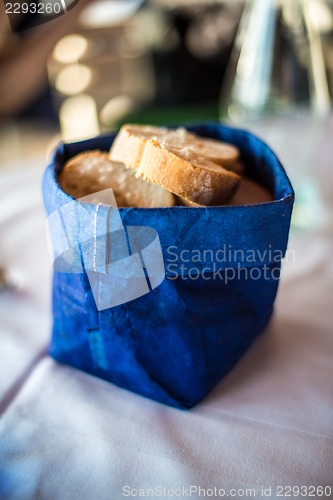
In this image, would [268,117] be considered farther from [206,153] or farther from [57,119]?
[57,119]

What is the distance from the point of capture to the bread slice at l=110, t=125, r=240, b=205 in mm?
429

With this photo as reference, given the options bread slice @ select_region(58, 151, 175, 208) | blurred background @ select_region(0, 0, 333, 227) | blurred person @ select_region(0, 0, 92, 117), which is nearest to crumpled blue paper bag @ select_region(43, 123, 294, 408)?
bread slice @ select_region(58, 151, 175, 208)

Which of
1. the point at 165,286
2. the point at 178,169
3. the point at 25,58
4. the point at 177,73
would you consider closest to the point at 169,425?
the point at 165,286

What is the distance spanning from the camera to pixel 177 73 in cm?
196

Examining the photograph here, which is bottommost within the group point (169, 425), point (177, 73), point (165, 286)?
point (177, 73)

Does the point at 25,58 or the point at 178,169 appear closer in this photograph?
the point at 178,169

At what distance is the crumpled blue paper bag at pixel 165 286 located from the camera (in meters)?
0.37

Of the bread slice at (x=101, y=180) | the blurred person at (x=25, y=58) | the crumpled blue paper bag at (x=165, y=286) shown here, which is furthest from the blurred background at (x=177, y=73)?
the crumpled blue paper bag at (x=165, y=286)

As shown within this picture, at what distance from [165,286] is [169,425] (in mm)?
132

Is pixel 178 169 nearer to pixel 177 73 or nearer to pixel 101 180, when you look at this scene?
pixel 101 180

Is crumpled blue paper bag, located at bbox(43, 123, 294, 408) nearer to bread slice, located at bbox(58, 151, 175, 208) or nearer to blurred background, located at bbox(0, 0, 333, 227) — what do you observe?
bread slice, located at bbox(58, 151, 175, 208)

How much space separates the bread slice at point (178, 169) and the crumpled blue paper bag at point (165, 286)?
0.19 ft

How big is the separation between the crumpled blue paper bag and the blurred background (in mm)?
276

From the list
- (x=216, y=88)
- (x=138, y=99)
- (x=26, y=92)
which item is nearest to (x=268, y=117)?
(x=216, y=88)
